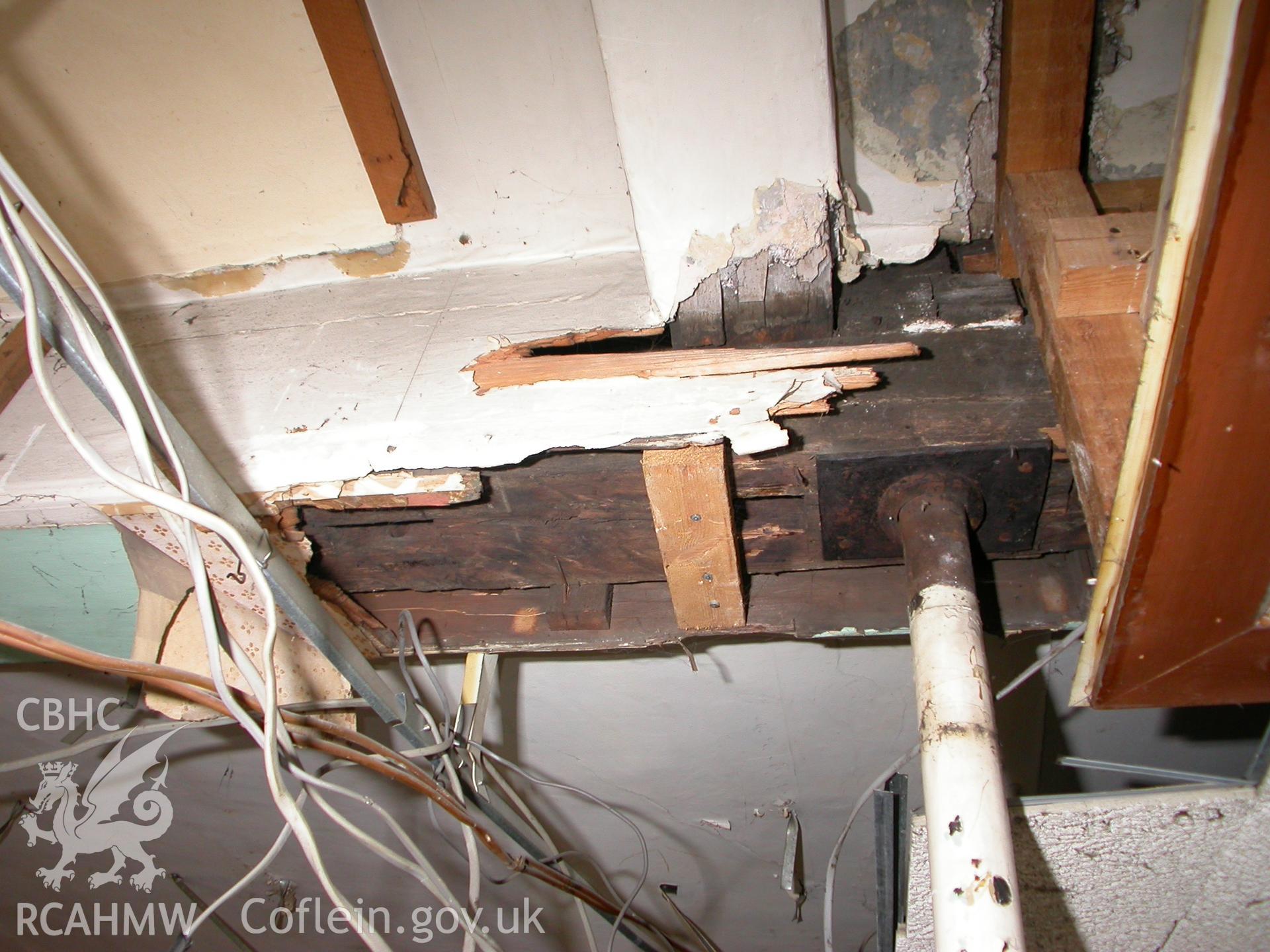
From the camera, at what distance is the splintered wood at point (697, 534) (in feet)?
2.68

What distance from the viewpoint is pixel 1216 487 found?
0.53 metres

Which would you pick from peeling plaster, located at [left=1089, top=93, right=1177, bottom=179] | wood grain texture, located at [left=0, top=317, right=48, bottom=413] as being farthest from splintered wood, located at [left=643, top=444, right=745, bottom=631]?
wood grain texture, located at [left=0, top=317, right=48, bottom=413]

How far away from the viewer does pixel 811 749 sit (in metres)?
1.54

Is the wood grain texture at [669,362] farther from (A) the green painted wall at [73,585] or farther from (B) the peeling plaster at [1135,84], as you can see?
(A) the green painted wall at [73,585]

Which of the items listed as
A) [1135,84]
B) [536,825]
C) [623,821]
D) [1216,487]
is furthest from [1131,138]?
[623,821]

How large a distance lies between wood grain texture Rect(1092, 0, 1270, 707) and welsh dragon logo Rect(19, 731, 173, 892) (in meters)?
1.89

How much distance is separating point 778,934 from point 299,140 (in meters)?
2.16

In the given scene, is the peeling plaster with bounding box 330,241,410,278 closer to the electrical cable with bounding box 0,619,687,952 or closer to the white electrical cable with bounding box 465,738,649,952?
the electrical cable with bounding box 0,619,687,952

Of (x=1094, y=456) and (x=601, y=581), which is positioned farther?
(x=601, y=581)

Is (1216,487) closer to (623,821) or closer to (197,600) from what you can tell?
(197,600)

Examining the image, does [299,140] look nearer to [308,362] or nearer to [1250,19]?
[308,362]

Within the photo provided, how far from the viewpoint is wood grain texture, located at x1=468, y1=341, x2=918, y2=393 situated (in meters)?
0.83

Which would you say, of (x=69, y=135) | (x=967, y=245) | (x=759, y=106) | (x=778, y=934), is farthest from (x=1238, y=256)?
(x=778, y=934)

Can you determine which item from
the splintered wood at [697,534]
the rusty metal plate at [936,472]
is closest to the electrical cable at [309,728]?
the splintered wood at [697,534]
